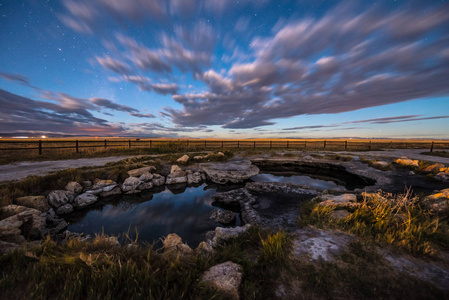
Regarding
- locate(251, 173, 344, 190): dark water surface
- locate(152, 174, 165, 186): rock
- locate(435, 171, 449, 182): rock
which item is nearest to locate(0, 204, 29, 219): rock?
locate(152, 174, 165, 186): rock

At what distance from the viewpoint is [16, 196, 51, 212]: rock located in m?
5.93

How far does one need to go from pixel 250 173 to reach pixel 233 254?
30.1 feet

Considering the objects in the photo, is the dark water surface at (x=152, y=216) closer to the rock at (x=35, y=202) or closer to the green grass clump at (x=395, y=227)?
the rock at (x=35, y=202)

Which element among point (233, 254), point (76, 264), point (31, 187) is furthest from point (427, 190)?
point (31, 187)

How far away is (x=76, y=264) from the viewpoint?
231 cm

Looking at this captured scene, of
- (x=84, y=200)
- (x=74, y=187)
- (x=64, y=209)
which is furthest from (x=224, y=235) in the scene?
(x=74, y=187)

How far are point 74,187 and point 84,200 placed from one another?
106 cm

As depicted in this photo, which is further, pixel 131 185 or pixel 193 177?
pixel 193 177

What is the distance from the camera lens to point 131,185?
9.19 metres

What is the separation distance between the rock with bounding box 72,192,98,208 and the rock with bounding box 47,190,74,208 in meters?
0.27

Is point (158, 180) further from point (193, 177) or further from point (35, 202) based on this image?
point (35, 202)

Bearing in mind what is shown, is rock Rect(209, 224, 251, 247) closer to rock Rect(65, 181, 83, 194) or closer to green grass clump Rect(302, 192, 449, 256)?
green grass clump Rect(302, 192, 449, 256)

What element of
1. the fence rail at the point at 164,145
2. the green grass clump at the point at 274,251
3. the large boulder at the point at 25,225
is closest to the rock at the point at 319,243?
the green grass clump at the point at 274,251

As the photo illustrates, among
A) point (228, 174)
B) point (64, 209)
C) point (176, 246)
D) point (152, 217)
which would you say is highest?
point (176, 246)
